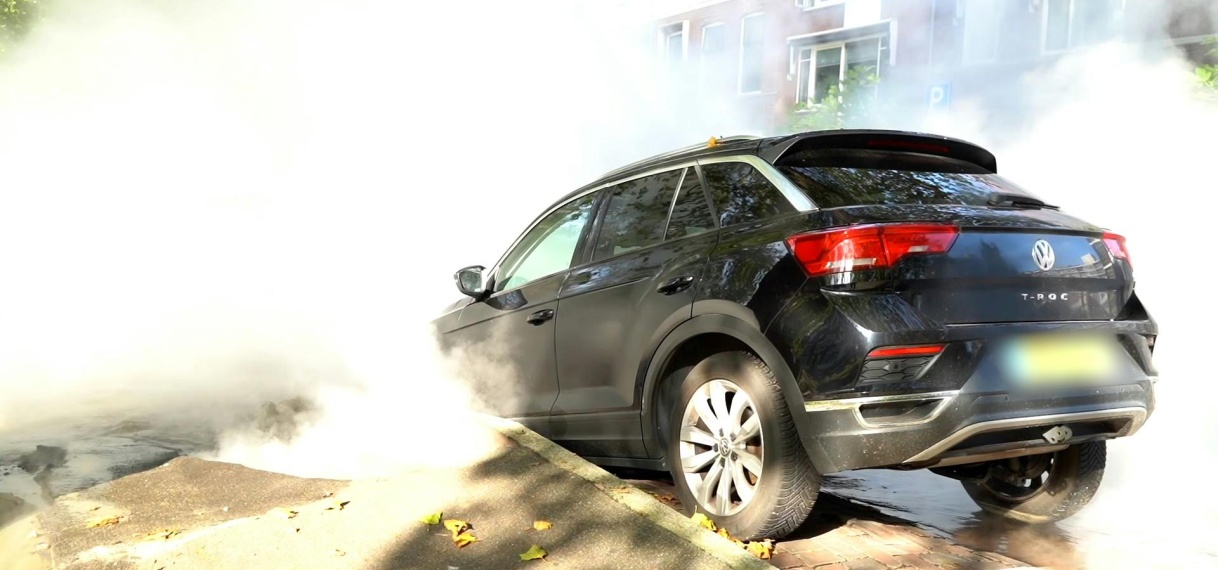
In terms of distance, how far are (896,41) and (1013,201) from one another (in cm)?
1362

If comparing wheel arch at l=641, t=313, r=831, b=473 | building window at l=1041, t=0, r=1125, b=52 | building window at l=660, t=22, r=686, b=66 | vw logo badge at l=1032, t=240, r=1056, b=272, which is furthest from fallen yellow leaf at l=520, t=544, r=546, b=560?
building window at l=660, t=22, r=686, b=66

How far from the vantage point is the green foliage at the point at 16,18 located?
1750 centimetres

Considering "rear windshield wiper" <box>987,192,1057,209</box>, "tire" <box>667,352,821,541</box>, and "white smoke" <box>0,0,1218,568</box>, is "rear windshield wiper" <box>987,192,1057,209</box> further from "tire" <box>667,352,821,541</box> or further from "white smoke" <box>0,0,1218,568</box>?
"white smoke" <box>0,0,1218,568</box>

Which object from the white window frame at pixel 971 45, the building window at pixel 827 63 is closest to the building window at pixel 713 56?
the building window at pixel 827 63

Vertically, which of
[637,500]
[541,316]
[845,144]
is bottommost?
[637,500]

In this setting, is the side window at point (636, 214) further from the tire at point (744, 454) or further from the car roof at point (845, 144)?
the tire at point (744, 454)

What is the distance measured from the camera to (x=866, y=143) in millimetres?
3652

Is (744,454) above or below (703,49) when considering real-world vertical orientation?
below

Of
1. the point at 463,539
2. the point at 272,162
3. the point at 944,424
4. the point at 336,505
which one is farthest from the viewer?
the point at 272,162

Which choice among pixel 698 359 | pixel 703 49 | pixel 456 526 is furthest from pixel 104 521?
pixel 703 49

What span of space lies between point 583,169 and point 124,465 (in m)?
11.8

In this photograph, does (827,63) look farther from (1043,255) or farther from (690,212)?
(1043,255)

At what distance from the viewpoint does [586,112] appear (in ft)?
56.5

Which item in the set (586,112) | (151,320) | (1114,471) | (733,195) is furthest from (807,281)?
(586,112)
